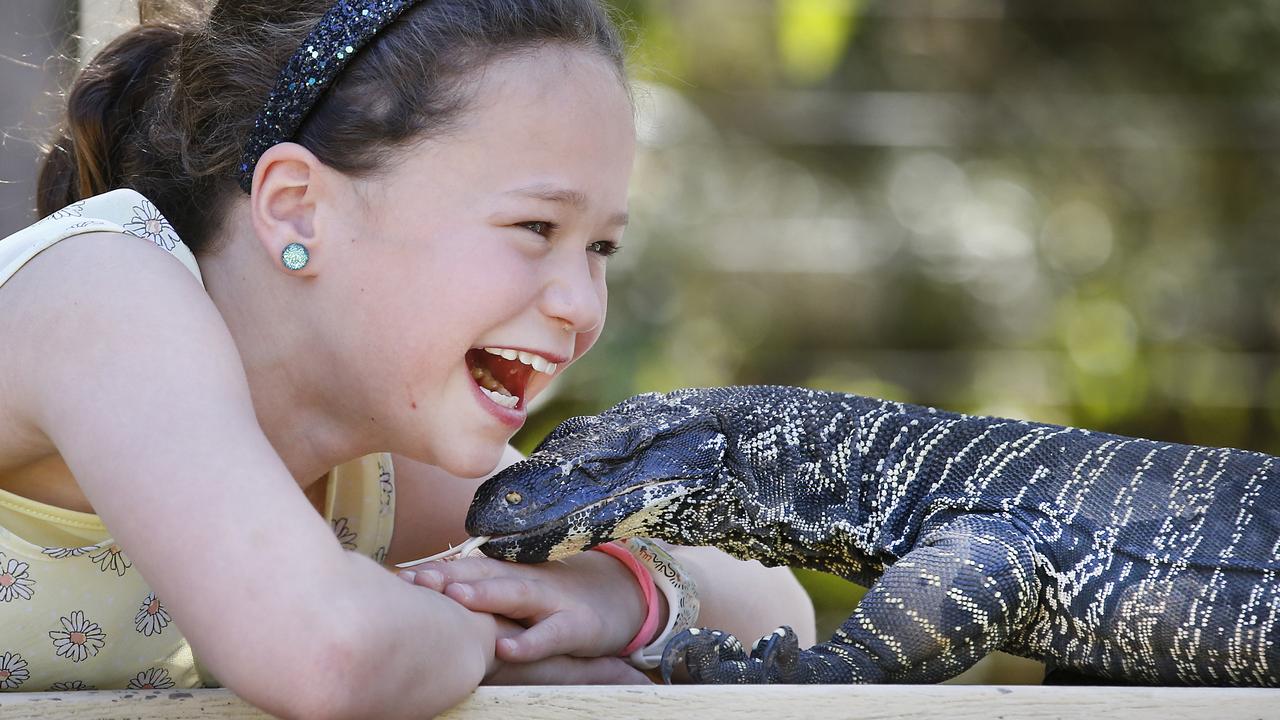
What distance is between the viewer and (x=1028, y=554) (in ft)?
5.79

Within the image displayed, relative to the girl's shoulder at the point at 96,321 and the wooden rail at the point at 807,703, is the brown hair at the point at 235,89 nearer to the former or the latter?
the girl's shoulder at the point at 96,321

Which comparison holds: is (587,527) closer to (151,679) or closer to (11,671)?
(151,679)

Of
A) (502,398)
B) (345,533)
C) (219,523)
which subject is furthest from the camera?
(345,533)

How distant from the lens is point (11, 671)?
1609mm

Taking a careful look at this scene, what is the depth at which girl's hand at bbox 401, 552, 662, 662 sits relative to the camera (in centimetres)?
160

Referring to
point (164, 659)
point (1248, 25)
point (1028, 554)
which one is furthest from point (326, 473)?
point (1248, 25)

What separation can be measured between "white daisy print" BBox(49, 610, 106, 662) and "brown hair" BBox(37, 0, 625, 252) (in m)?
0.56

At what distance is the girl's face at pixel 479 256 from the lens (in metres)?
1.62

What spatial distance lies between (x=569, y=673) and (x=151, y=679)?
56 cm

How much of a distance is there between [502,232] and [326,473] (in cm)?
69

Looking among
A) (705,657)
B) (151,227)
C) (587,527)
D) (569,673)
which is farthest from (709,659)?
(151,227)

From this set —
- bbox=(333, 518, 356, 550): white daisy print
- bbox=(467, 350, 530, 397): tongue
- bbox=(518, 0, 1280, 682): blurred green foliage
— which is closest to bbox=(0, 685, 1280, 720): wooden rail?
bbox=(467, 350, 530, 397): tongue

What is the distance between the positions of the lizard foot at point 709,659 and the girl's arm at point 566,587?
4.5 inches

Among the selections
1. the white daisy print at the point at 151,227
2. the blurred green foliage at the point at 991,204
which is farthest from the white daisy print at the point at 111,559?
the blurred green foliage at the point at 991,204
